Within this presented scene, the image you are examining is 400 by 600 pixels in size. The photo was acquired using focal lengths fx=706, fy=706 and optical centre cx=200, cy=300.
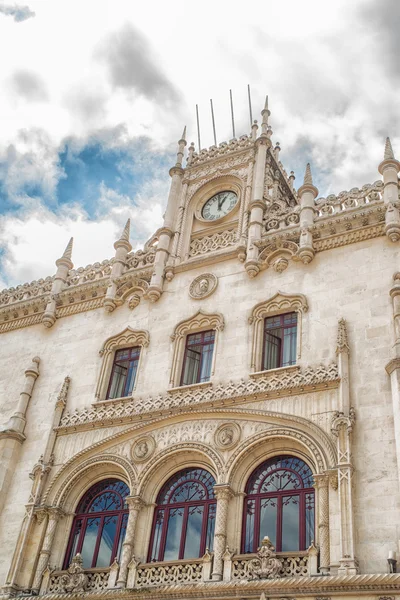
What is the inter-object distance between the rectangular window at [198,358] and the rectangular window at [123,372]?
6.54ft

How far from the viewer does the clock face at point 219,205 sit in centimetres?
2600

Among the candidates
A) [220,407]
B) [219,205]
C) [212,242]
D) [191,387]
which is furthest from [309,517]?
[219,205]

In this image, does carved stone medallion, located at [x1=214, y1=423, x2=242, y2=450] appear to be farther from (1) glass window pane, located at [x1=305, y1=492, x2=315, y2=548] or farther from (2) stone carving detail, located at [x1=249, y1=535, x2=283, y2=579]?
(2) stone carving detail, located at [x1=249, y1=535, x2=283, y2=579]

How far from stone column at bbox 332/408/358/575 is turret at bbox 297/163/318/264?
587 centimetres

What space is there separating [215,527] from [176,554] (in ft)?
4.77

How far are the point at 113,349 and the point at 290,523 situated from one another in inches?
359

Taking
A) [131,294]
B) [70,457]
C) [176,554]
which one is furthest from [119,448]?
[131,294]

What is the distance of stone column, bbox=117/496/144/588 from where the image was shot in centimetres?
1845

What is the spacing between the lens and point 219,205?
2638cm

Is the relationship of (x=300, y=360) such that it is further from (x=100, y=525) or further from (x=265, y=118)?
(x=265, y=118)

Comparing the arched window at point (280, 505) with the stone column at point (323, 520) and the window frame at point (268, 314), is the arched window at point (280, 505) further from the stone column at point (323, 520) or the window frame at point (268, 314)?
the window frame at point (268, 314)

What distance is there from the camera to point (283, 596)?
1593cm

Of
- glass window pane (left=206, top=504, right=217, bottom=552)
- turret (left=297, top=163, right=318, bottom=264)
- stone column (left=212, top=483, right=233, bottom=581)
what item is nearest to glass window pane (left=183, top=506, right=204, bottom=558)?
glass window pane (left=206, top=504, right=217, bottom=552)

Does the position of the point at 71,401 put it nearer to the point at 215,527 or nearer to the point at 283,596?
the point at 215,527
